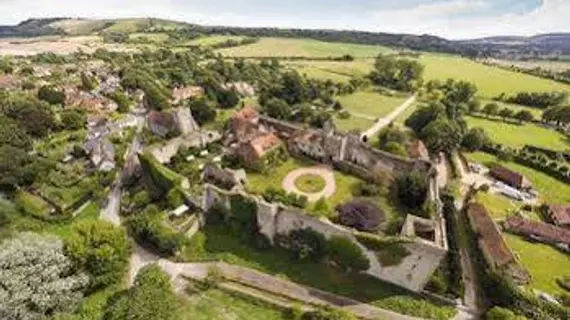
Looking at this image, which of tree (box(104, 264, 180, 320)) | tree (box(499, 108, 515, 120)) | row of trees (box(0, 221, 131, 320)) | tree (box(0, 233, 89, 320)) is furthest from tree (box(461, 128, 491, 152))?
tree (box(0, 233, 89, 320))

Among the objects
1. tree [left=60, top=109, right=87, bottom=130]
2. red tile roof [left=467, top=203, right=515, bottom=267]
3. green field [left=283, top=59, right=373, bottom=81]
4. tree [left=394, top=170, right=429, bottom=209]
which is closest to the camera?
red tile roof [left=467, top=203, right=515, bottom=267]

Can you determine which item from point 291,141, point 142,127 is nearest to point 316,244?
point 291,141

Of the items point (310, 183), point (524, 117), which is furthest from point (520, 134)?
point (310, 183)

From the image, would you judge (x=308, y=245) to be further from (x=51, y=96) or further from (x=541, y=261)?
(x=51, y=96)

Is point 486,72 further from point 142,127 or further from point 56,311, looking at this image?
point 56,311

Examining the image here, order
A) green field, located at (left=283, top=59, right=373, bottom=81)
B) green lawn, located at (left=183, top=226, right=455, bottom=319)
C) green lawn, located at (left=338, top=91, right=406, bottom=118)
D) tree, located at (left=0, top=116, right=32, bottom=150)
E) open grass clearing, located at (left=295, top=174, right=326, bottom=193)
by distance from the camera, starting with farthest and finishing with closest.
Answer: green field, located at (left=283, top=59, right=373, bottom=81) → green lawn, located at (left=338, top=91, right=406, bottom=118) → tree, located at (left=0, top=116, right=32, bottom=150) → open grass clearing, located at (left=295, top=174, right=326, bottom=193) → green lawn, located at (left=183, top=226, right=455, bottom=319)

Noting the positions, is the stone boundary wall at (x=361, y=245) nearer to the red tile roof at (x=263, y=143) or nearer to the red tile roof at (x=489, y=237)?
the red tile roof at (x=489, y=237)

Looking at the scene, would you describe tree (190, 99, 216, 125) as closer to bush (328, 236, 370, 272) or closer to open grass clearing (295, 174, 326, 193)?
open grass clearing (295, 174, 326, 193)
